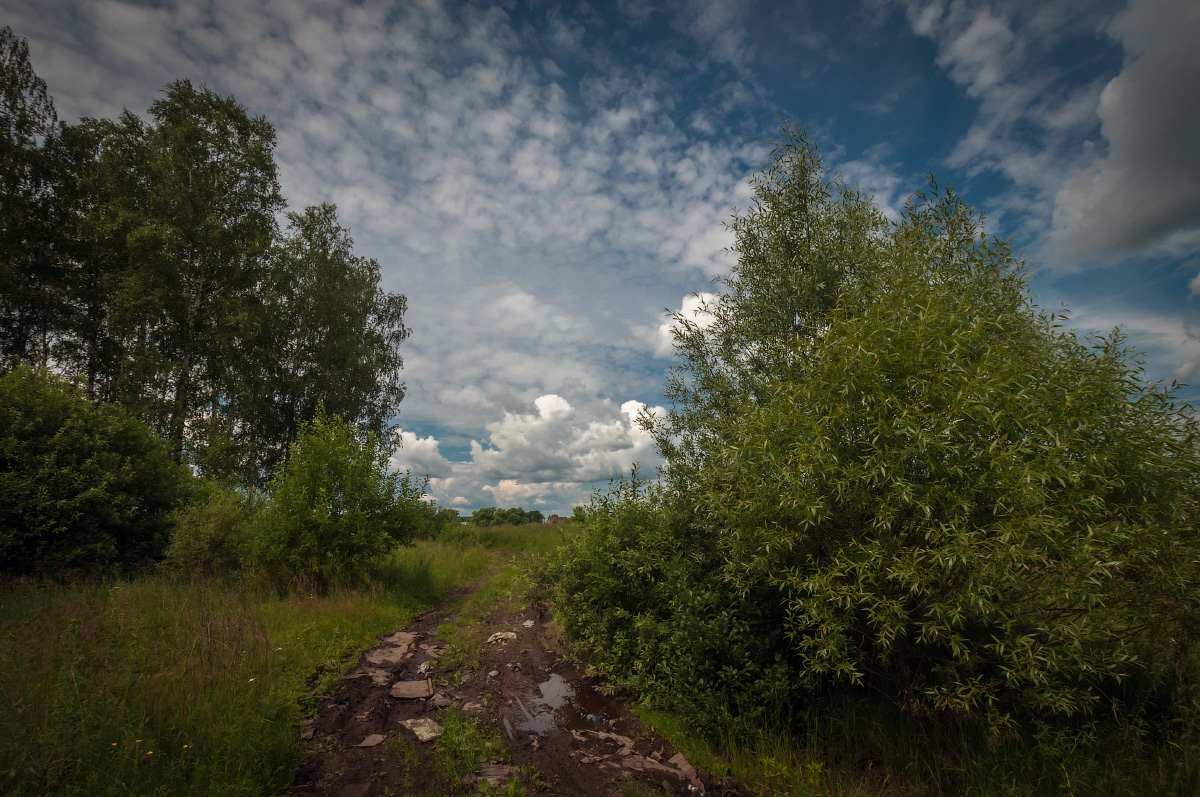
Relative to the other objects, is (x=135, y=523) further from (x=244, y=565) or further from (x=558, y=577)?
(x=558, y=577)

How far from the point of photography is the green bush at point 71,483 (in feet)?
33.7

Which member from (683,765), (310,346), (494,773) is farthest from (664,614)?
(310,346)

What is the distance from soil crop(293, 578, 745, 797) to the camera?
520cm

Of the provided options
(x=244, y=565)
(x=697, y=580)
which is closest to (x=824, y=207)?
(x=697, y=580)

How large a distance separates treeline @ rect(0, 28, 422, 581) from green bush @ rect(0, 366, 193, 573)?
0.14 ft

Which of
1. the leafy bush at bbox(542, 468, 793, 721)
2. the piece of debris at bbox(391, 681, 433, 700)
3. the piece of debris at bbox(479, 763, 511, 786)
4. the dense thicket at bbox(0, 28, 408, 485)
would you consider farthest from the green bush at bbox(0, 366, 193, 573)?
the piece of debris at bbox(479, 763, 511, 786)

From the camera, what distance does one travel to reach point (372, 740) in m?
5.88

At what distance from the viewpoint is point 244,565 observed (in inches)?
476

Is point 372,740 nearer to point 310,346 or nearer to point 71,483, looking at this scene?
point 71,483

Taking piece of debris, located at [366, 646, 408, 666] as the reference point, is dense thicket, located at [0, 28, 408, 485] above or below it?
above

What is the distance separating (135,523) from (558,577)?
11.3 meters

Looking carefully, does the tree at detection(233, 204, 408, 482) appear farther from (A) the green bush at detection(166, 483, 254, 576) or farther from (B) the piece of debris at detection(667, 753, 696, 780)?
(B) the piece of debris at detection(667, 753, 696, 780)

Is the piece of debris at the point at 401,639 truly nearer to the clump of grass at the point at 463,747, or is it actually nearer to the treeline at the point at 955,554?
the clump of grass at the point at 463,747

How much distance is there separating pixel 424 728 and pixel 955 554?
6.59m
